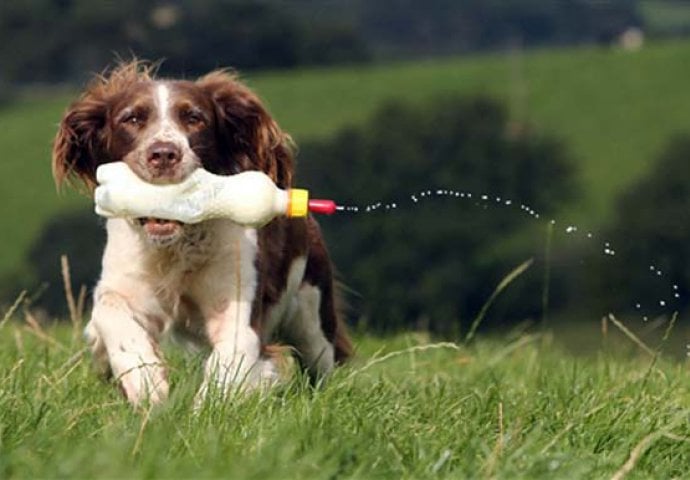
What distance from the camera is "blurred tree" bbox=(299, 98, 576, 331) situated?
3198 cm

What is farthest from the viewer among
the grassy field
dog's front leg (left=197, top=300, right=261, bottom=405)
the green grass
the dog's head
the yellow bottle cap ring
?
the grassy field

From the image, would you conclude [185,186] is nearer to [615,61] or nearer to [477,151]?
[477,151]

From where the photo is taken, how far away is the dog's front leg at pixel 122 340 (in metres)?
5.34

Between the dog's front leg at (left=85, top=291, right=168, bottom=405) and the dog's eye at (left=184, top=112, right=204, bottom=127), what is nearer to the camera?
the dog's front leg at (left=85, top=291, right=168, bottom=405)

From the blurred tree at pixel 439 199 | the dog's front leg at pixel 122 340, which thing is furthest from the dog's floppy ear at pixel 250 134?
the blurred tree at pixel 439 199

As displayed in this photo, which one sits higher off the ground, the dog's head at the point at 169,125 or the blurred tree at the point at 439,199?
the dog's head at the point at 169,125

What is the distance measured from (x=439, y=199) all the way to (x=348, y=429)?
36.9 meters

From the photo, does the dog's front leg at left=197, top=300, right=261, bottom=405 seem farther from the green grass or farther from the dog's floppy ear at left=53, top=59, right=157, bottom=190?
the dog's floppy ear at left=53, top=59, right=157, bottom=190

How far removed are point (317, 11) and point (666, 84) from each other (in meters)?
10.7

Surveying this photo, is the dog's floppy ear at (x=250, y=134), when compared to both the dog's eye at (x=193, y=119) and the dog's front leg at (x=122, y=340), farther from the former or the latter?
the dog's front leg at (x=122, y=340)

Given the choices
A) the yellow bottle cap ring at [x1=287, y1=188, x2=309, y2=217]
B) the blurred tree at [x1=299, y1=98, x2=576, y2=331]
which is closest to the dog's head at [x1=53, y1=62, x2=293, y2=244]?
the yellow bottle cap ring at [x1=287, y1=188, x2=309, y2=217]

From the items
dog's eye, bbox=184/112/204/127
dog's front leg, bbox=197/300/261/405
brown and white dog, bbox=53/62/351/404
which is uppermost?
dog's eye, bbox=184/112/204/127

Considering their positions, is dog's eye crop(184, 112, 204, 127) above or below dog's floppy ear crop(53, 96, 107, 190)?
above

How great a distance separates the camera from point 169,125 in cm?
571
